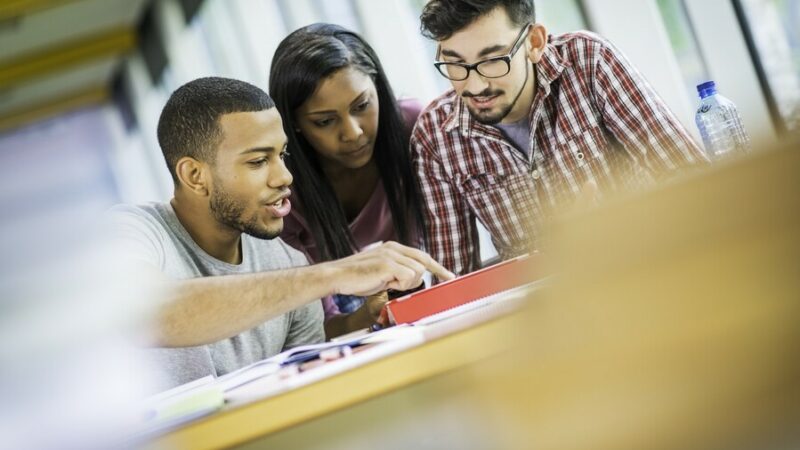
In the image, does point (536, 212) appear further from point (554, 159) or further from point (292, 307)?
point (292, 307)

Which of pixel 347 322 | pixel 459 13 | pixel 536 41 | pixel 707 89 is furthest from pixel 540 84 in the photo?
pixel 347 322

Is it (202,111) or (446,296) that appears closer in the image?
(446,296)

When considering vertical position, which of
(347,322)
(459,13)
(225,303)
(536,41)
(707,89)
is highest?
(459,13)

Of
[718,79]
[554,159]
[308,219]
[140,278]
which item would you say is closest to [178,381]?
[140,278]

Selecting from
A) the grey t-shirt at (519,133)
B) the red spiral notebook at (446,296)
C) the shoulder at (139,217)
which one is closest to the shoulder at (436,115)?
the grey t-shirt at (519,133)

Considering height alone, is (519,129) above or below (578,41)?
below

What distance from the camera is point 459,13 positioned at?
6.52ft

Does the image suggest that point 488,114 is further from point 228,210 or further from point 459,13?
point 228,210

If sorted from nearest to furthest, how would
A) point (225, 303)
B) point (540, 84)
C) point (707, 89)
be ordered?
1. point (225, 303)
2. point (707, 89)
3. point (540, 84)

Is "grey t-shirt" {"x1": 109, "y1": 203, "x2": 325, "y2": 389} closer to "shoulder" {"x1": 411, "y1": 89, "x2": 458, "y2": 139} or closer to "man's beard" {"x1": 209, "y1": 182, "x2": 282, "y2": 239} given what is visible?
"man's beard" {"x1": 209, "y1": 182, "x2": 282, "y2": 239}

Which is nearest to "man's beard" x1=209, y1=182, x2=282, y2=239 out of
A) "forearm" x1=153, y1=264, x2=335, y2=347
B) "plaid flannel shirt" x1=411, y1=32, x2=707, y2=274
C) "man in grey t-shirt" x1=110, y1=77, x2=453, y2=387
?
"man in grey t-shirt" x1=110, y1=77, x2=453, y2=387

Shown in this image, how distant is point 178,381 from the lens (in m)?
1.93

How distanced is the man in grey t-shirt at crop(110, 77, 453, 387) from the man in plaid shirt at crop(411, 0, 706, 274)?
37 cm

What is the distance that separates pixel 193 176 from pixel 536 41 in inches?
32.5
